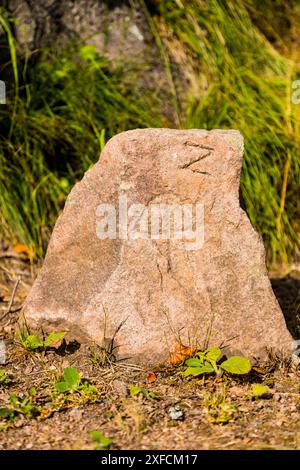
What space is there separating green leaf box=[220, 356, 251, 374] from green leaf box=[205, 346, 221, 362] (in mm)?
37

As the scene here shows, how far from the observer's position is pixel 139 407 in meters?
2.46

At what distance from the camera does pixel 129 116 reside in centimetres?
413

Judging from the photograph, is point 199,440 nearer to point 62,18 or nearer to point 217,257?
point 217,257

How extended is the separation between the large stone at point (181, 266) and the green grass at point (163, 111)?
4.32ft

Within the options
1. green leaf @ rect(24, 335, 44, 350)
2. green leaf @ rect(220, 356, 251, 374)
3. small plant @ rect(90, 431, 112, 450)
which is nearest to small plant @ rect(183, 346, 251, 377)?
green leaf @ rect(220, 356, 251, 374)

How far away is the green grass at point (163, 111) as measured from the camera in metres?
4.06

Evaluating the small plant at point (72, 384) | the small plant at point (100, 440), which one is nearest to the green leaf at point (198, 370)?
the small plant at point (72, 384)

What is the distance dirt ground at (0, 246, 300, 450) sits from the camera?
7.45 ft

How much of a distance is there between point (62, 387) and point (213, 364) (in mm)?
548

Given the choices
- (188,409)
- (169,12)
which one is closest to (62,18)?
(169,12)

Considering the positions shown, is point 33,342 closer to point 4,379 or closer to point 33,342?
point 33,342

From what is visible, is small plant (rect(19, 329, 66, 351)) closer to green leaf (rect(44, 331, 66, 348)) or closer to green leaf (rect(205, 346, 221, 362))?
green leaf (rect(44, 331, 66, 348))

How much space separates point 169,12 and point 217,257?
241cm

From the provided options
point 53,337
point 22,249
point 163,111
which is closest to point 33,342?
point 53,337
